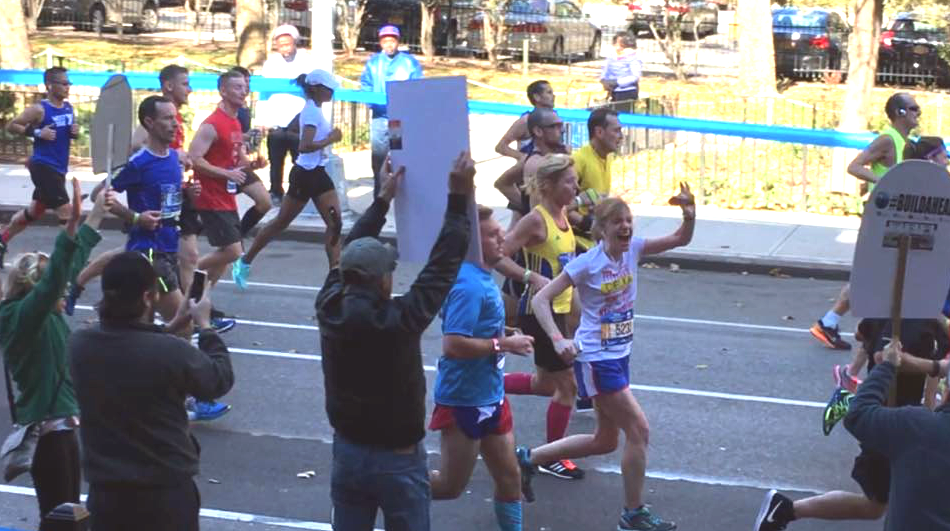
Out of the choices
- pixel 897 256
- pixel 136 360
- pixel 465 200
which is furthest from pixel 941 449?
pixel 136 360

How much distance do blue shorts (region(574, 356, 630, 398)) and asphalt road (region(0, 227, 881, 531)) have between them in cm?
69

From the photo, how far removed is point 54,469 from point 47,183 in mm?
7696

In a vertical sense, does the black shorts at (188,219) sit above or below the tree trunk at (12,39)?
below

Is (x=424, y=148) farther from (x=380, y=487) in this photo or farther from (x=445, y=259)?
(x=380, y=487)

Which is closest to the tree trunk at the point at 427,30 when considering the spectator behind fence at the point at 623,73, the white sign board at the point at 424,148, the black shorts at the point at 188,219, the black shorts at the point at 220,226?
the spectator behind fence at the point at 623,73

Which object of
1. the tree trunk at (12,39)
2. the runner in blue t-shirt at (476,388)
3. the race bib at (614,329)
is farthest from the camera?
→ the tree trunk at (12,39)

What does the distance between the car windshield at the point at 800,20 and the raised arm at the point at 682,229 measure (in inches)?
1101

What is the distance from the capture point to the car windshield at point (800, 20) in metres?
34.3

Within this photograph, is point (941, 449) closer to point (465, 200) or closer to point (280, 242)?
point (465, 200)

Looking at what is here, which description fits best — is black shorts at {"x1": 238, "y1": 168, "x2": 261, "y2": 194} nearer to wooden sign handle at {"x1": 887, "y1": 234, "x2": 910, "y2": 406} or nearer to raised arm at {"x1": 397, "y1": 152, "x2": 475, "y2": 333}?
raised arm at {"x1": 397, "y1": 152, "x2": 475, "y2": 333}

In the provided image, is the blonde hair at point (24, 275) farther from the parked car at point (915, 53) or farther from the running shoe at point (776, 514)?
the parked car at point (915, 53)

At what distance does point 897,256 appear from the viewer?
17.0 ft

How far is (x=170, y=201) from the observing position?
376 inches

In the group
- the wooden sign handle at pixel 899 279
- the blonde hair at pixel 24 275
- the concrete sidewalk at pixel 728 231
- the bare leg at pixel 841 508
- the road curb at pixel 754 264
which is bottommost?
the road curb at pixel 754 264
